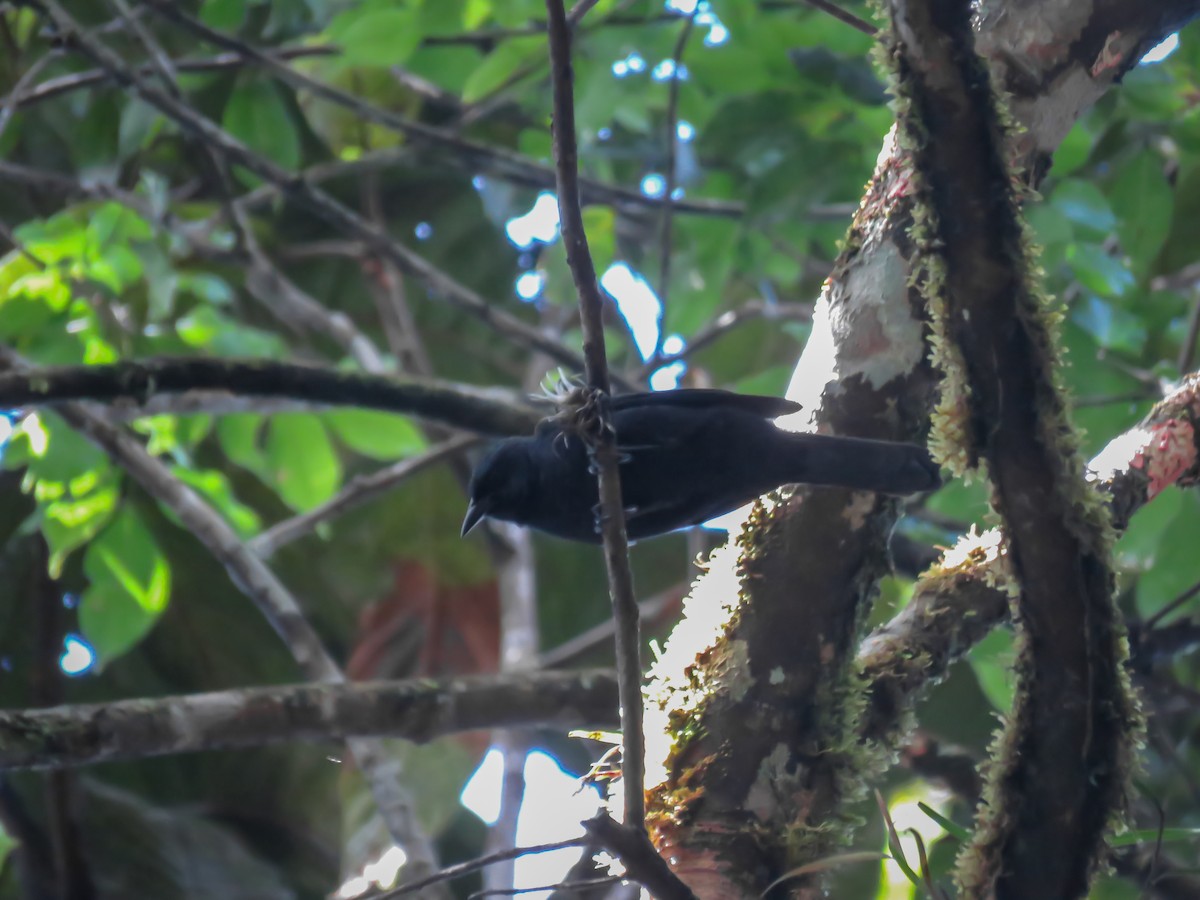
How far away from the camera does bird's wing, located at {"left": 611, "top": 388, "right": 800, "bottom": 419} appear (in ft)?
8.26

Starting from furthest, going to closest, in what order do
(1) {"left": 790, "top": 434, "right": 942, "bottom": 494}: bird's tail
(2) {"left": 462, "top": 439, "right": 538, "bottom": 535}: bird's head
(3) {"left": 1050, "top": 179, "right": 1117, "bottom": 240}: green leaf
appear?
(3) {"left": 1050, "top": 179, "right": 1117, "bottom": 240}: green leaf
(2) {"left": 462, "top": 439, "right": 538, "bottom": 535}: bird's head
(1) {"left": 790, "top": 434, "right": 942, "bottom": 494}: bird's tail

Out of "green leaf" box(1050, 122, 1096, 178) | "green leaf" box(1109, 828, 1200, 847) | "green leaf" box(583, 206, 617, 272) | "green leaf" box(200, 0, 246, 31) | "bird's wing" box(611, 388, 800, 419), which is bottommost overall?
"green leaf" box(1109, 828, 1200, 847)

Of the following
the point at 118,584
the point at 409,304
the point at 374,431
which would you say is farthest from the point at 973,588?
the point at 409,304

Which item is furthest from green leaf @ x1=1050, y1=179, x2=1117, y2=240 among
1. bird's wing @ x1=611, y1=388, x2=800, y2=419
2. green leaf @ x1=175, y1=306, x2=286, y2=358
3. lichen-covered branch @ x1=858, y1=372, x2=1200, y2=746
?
green leaf @ x1=175, y1=306, x2=286, y2=358

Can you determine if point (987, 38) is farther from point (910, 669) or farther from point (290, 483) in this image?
point (290, 483)

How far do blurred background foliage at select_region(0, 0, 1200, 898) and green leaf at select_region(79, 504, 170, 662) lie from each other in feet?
0.03

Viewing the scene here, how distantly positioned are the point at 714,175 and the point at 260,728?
292cm

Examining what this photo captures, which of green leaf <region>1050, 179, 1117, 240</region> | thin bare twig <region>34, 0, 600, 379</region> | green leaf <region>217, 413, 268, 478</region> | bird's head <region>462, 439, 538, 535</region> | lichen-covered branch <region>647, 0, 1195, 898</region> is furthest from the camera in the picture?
green leaf <region>217, 413, 268, 478</region>

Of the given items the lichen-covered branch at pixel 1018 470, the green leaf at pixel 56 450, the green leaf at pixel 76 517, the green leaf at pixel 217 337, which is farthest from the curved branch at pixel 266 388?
the lichen-covered branch at pixel 1018 470

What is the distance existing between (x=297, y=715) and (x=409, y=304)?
4.97 meters

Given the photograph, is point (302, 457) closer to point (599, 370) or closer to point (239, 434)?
point (239, 434)

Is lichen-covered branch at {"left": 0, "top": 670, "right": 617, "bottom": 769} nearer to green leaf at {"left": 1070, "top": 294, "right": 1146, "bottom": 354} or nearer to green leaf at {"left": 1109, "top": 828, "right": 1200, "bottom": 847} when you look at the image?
green leaf at {"left": 1109, "top": 828, "right": 1200, "bottom": 847}

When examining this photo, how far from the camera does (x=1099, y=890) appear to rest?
3.34 metres

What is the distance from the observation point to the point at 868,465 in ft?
6.90
